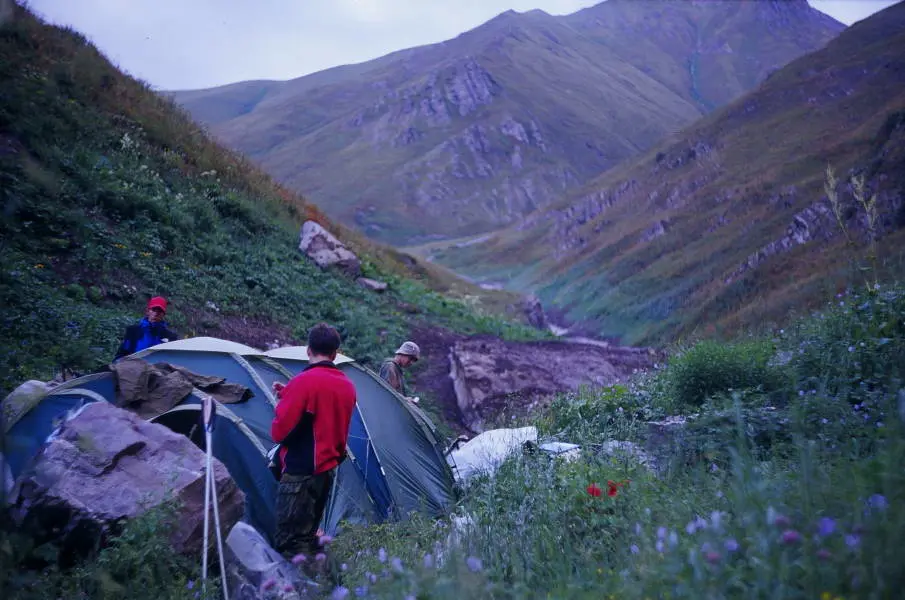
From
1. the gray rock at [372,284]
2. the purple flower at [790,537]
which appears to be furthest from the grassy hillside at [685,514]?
the gray rock at [372,284]

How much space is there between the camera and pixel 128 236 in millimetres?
12867

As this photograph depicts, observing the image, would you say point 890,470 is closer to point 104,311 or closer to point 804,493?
point 804,493

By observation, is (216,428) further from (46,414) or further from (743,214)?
(743,214)

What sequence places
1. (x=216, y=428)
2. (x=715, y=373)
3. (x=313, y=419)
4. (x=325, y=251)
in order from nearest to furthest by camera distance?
(x=313, y=419), (x=216, y=428), (x=715, y=373), (x=325, y=251)

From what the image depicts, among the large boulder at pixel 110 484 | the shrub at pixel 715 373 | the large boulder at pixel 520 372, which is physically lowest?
the large boulder at pixel 520 372

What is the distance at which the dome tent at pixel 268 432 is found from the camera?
6.23 metres

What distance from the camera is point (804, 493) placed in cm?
257

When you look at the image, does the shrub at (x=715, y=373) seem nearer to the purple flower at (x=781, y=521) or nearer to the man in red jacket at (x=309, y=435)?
the man in red jacket at (x=309, y=435)

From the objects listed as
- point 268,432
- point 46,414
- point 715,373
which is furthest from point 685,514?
point 46,414

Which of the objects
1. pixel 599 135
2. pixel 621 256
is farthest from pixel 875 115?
pixel 599 135

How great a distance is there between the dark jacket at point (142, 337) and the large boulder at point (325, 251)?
9.82 metres

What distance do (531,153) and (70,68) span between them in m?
109

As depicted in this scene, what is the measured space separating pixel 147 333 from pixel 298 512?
4072 mm

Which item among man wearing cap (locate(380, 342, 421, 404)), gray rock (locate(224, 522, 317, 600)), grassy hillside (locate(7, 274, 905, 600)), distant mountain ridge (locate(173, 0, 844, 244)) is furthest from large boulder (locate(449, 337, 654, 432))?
distant mountain ridge (locate(173, 0, 844, 244))
